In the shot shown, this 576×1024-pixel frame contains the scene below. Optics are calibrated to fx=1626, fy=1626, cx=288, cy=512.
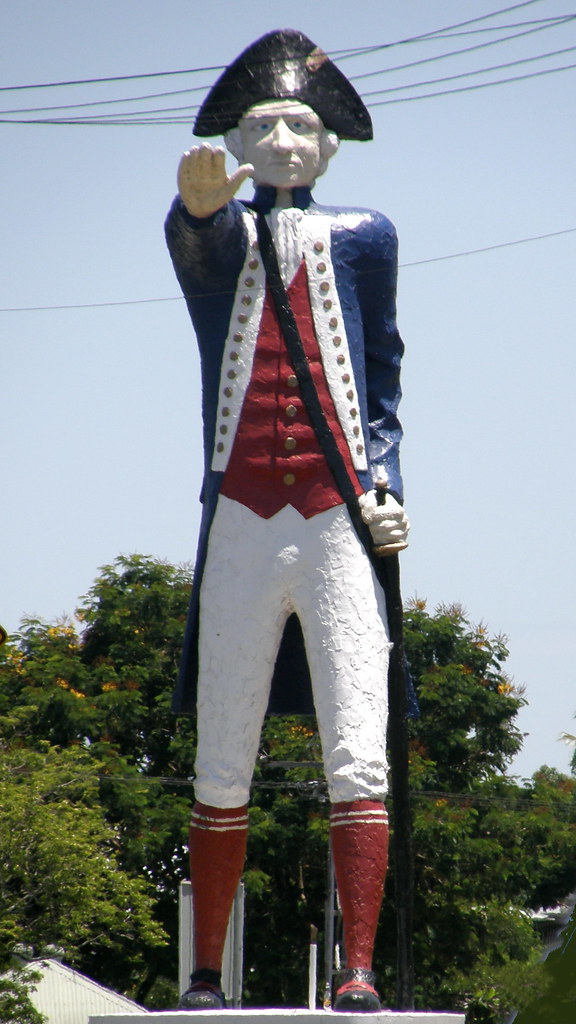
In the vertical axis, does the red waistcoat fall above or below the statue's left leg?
above

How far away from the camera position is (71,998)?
20.7m

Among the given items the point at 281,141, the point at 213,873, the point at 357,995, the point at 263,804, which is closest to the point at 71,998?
the point at 263,804

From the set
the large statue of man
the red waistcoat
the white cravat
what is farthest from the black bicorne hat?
the red waistcoat

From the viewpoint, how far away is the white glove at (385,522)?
7.68 m

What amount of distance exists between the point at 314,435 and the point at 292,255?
0.94m

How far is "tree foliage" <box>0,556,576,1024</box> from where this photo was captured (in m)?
19.7

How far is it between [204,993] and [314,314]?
324cm

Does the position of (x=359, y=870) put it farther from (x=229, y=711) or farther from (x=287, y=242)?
(x=287, y=242)

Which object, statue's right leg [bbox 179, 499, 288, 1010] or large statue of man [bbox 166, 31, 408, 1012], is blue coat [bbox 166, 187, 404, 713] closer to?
large statue of man [bbox 166, 31, 408, 1012]

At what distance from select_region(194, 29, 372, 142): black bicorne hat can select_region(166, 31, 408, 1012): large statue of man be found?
1 centimetres

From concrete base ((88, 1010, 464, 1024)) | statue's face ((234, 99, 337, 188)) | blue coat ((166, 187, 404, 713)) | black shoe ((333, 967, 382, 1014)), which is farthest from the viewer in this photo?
statue's face ((234, 99, 337, 188))

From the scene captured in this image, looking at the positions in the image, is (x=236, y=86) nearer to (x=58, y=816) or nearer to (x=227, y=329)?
(x=227, y=329)

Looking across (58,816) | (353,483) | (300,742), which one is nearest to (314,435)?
(353,483)

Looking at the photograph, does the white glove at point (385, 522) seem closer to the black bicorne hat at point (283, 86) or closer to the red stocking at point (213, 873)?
the red stocking at point (213, 873)
